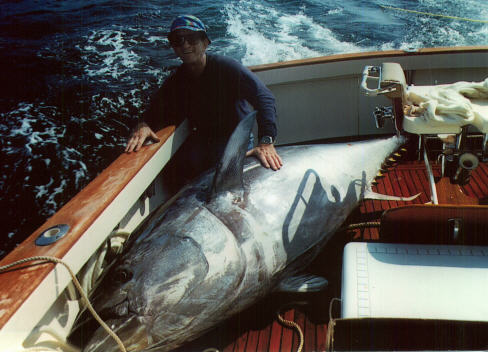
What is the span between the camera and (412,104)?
2035 mm

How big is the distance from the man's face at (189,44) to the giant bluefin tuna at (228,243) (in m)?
0.74

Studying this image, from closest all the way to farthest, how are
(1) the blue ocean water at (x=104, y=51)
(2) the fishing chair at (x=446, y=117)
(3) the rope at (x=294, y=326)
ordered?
1. (3) the rope at (x=294, y=326)
2. (2) the fishing chair at (x=446, y=117)
3. (1) the blue ocean water at (x=104, y=51)

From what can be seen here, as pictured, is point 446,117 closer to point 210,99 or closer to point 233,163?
point 233,163

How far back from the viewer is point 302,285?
1649 millimetres

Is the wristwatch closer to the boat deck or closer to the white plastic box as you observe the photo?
the boat deck

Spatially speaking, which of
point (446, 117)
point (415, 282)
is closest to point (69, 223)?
point (415, 282)

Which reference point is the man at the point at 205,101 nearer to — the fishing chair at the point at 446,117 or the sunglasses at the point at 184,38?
the sunglasses at the point at 184,38

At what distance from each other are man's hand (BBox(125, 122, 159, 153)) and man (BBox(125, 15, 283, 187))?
0.33 ft

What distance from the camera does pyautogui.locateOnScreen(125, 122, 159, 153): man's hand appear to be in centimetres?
204

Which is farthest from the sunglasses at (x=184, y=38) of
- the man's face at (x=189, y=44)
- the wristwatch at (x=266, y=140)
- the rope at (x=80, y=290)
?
the rope at (x=80, y=290)

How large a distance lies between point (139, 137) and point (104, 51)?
5.66 m

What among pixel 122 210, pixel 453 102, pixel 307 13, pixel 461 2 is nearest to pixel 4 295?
pixel 122 210

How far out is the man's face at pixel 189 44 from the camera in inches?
86.6

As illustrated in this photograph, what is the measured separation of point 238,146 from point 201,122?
78 cm
